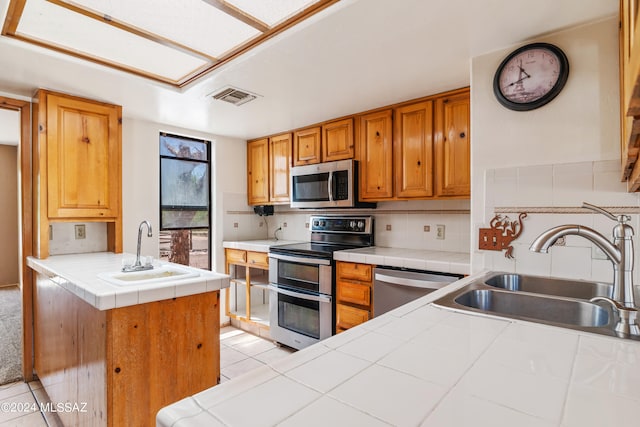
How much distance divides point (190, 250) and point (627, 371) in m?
3.64

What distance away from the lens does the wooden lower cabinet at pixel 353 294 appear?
Answer: 8.36 feet

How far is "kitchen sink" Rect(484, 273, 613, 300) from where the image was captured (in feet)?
4.75

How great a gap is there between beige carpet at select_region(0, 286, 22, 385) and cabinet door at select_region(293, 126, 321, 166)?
Result: 9.62ft

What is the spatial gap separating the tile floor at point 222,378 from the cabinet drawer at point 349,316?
2.15 feet

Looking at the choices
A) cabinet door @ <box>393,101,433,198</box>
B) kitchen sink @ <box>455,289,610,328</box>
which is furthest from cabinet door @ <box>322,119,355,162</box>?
kitchen sink @ <box>455,289,610,328</box>

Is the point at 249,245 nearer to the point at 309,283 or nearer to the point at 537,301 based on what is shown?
the point at 309,283

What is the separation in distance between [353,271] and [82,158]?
2.24 m

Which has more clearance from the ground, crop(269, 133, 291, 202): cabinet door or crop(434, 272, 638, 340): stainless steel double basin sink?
crop(269, 133, 291, 202): cabinet door

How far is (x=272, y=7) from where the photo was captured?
1.50m

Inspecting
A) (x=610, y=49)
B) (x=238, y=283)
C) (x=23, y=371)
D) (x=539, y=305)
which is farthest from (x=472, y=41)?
(x=23, y=371)

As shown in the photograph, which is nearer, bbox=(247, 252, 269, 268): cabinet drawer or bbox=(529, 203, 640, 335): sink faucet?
bbox=(529, 203, 640, 335): sink faucet

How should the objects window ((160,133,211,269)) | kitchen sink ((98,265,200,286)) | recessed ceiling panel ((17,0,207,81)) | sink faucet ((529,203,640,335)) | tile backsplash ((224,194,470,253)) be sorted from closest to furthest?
sink faucet ((529,203,640,335))
recessed ceiling panel ((17,0,207,81))
kitchen sink ((98,265,200,286))
tile backsplash ((224,194,470,253))
window ((160,133,211,269))

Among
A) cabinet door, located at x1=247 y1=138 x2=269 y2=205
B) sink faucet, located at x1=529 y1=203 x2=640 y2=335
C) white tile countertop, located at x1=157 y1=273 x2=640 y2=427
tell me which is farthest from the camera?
cabinet door, located at x1=247 y1=138 x2=269 y2=205

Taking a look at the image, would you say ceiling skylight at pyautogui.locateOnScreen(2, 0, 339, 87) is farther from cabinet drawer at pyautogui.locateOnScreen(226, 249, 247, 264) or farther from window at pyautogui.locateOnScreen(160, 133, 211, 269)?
cabinet drawer at pyautogui.locateOnScreen(226, 249, 247, 264)
